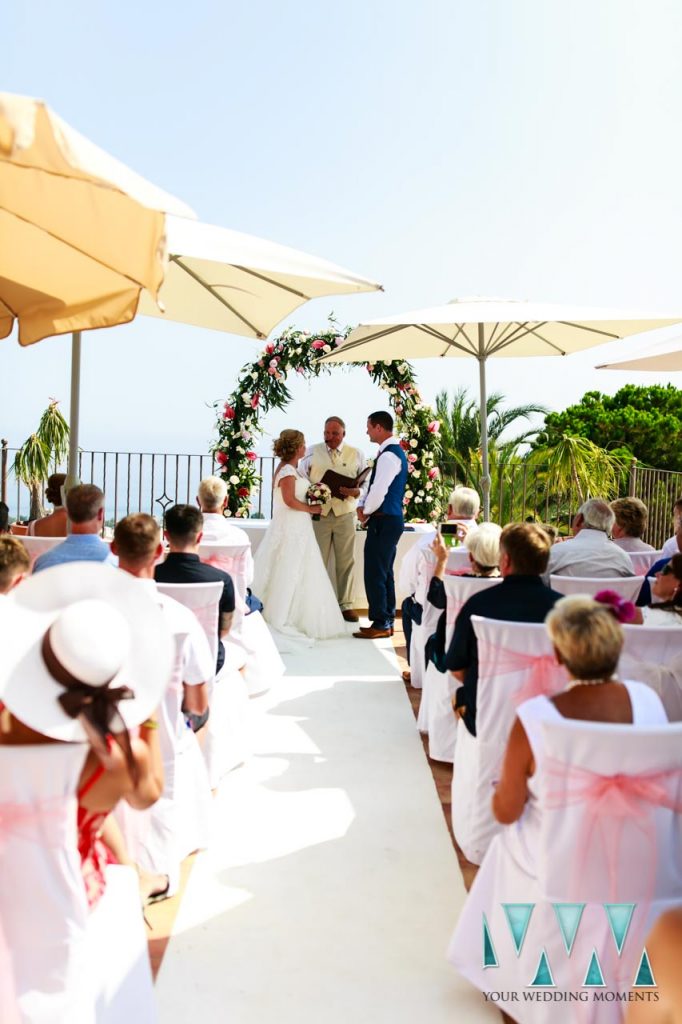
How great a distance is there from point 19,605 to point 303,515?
6172mm

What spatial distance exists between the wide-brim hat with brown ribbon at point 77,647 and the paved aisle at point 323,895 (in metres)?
1.29

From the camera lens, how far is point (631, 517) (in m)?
5.66

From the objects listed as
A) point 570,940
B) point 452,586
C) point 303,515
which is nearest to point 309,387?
point 303,515

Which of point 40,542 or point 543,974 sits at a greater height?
point 40,542

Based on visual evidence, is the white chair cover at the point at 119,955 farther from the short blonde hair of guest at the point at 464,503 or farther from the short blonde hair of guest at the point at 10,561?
the short blonde hair of guest at the point at 464,503

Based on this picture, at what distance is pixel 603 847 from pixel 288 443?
5.90 m

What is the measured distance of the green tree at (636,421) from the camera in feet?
155

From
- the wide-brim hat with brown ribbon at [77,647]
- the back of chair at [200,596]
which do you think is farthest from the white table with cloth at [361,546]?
the wide-brim hat with brown ribbon at [77,647]

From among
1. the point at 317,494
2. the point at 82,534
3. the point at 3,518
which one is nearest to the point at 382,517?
the point at 317,494

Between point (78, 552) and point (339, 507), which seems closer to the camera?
point (78, 552)

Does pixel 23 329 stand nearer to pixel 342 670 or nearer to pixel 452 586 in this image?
pixel 452 586

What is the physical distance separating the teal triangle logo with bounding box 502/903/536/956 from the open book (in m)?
6.10

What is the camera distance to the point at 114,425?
60.0 ft

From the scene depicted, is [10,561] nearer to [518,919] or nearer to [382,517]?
[518,919]
